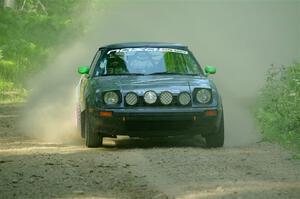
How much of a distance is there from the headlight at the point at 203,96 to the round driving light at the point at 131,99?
2.88ft

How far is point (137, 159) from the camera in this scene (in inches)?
368

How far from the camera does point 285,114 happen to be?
1238cm

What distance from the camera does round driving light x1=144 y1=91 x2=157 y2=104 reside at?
1026cm

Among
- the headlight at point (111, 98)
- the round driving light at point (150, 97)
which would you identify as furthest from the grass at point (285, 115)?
the headlight at point (111, 98)

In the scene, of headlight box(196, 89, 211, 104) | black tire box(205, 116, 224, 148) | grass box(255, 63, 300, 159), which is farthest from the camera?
grass box(255, 63, 300, 159)

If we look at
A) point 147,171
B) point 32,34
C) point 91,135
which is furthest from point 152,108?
point 32,34

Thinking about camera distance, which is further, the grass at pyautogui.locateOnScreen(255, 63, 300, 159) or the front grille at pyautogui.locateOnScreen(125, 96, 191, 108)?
the grass at pyautogui.locateOnScreen(255, 63, 300, 159)

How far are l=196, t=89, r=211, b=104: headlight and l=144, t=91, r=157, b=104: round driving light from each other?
612 millimetres

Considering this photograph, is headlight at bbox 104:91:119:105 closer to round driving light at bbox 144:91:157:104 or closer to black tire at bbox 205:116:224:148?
round driving light at bbox 144:91:157:104

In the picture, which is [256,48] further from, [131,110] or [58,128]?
[131,110]

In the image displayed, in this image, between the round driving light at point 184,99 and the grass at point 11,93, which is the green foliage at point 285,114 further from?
the grass at point 11,93

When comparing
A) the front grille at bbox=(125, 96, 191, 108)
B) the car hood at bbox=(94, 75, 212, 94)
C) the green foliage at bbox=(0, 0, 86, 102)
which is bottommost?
the front grille at bbox=(125, 96, 191, 108)

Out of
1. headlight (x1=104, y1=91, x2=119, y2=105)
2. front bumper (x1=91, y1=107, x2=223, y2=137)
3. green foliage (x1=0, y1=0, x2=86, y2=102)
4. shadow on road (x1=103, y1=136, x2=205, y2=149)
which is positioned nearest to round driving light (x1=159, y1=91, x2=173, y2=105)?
front bumper (x1=91, y1=107, x2=223, y2=137)

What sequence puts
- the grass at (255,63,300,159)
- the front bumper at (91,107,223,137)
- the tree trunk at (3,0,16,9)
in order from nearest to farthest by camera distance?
1. the front bumper at (91,107,223,137)
2. the grass at (255,63,300,159)
3. the tree trunk at (3,0,16,9)
